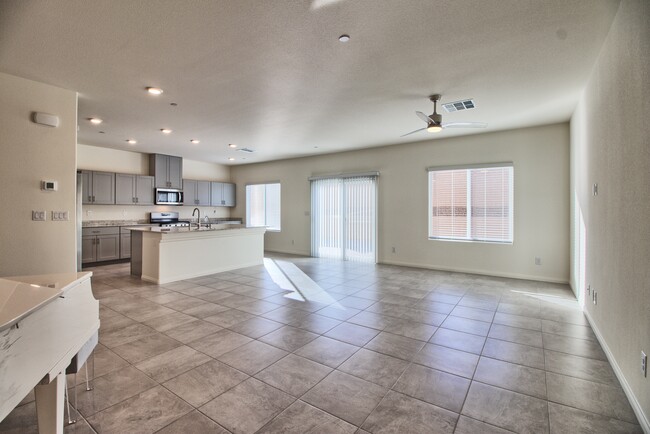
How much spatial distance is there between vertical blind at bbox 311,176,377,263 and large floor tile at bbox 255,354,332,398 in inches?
195

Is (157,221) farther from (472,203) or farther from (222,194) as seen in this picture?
(472,203)

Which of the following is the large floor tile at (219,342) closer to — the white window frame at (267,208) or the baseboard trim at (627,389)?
the baseboard trim at (627,389)

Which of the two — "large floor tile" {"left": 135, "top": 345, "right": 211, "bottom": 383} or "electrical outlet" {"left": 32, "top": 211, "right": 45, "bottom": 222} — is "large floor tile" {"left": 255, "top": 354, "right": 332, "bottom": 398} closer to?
"large floor tile" {"left": 135, "top": 345, "right": 211, "bottom": 383}

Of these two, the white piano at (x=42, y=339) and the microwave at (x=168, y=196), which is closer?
the white piano at (x=42, y=339)

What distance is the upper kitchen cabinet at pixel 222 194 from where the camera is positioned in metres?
9.74

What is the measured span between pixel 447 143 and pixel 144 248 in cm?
613

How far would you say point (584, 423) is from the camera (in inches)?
75.3

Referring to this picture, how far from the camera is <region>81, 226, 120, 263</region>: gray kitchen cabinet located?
680cm

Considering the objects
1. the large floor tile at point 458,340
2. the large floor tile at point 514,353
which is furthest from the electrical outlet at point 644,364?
the large floor tile at point 458,340

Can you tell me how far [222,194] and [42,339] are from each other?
9015 millimetres

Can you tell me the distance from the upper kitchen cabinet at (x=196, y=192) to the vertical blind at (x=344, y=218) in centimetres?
339

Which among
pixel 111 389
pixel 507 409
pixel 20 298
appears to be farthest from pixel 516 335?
pixel 20 298

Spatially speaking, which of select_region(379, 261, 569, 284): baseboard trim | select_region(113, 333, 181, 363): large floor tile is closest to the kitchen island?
select_region(113, 333, 181, 363): large floor tile

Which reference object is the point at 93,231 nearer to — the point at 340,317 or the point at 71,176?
the point at 71,176
